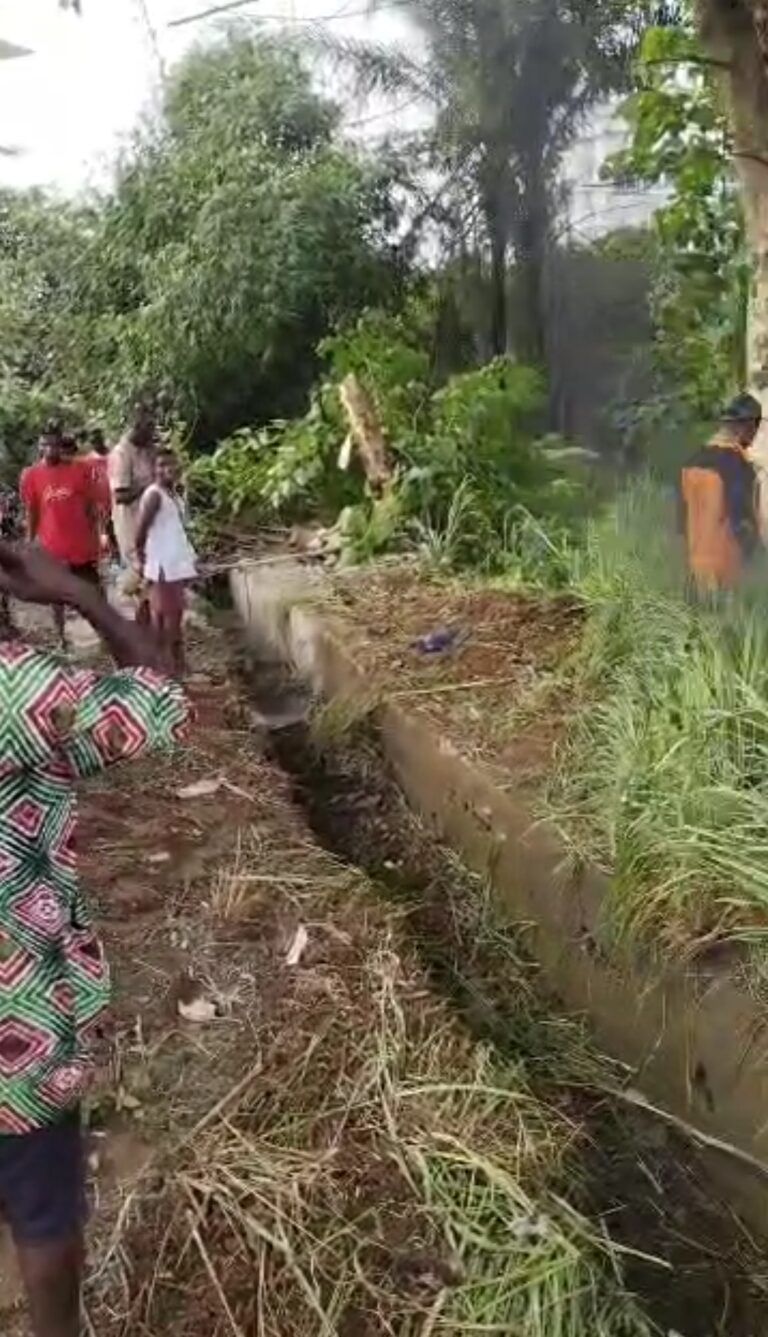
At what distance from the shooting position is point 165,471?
24.5ft

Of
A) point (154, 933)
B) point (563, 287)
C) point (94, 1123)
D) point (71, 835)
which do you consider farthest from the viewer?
point (563, 287)

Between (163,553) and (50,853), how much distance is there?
5.16m

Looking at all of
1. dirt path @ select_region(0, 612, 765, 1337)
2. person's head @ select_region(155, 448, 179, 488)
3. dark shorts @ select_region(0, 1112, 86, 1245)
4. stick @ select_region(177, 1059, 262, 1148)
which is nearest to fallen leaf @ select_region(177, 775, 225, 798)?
dirt path @ select_region(0, 612, 765, 1337)

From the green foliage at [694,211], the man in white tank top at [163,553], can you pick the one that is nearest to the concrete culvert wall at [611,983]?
the man in white tank top at [163,553]

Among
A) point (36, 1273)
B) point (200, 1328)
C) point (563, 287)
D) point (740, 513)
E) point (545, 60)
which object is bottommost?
point (200, 1328)

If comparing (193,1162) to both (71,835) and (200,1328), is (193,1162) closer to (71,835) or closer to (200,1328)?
(200,1328)

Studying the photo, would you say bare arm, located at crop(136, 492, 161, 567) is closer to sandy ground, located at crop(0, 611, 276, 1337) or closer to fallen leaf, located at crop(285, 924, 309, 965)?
sandy ground, located at crop(0, 611, 276, 1337)

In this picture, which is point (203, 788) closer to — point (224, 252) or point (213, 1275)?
point (213, 1275)

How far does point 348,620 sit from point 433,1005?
3570 millimetres

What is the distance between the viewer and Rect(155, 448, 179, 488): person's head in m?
7.33

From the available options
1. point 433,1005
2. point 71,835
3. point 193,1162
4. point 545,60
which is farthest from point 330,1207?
point 545,60

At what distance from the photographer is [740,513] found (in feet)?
17.2

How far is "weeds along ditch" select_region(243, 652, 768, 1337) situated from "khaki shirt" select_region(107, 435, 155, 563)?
9.07ft

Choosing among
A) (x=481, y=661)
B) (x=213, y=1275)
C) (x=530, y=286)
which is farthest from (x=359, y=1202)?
(x=530, y=286)
